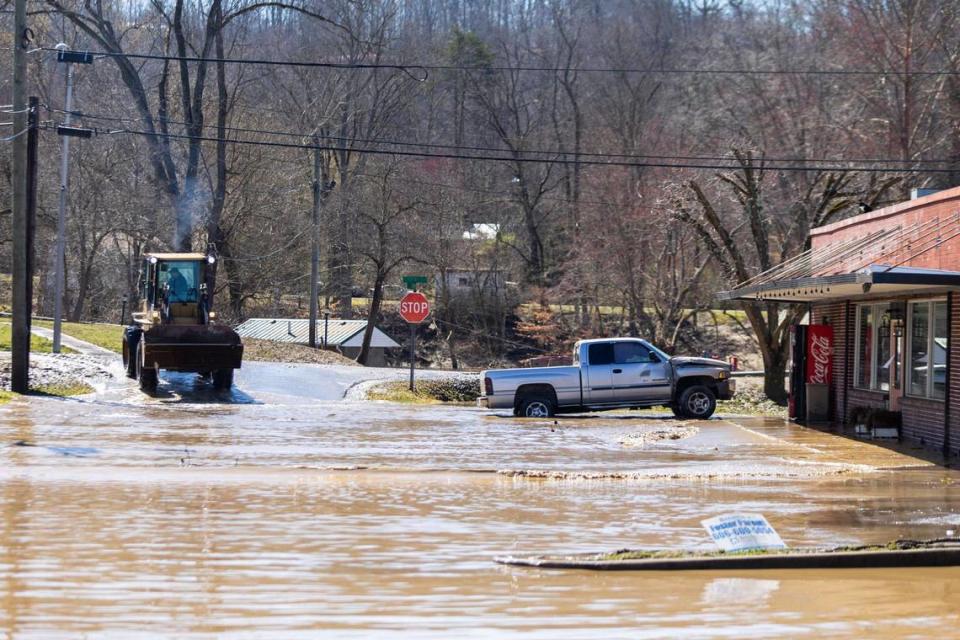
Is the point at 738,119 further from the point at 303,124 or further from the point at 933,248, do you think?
the point at 933,248

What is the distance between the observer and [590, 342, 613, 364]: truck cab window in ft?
87.1

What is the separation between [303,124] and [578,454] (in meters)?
45.7

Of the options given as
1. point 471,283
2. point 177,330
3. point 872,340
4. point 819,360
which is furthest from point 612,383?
point 471,283

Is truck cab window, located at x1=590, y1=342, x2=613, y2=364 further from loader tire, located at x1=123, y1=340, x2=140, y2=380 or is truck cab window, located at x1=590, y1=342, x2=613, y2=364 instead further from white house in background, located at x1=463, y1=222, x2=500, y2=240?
white house in background, located at x1=463, y1=222, x2=500, y2=240

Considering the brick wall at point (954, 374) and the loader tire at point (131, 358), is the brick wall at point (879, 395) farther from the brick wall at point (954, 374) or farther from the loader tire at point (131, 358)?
the loader tire at point (131, 358)

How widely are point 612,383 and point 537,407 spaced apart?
1.74 m

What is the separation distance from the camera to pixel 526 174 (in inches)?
2817

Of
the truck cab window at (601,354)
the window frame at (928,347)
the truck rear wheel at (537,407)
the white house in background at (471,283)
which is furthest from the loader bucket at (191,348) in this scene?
the white house in background at (471,283)

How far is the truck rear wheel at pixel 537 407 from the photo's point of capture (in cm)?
2659

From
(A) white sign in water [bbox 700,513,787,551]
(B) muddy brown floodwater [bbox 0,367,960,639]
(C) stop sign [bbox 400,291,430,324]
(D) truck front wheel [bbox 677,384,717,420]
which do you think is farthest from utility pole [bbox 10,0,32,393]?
(A) white sign in water [bbox 700,513,787,551]

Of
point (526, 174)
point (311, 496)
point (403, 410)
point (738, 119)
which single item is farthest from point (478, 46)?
point (311, 496)

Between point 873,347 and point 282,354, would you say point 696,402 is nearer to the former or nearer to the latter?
point 873,347

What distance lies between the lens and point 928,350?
Result: 802 inches

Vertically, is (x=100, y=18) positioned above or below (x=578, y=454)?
above
